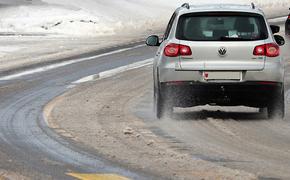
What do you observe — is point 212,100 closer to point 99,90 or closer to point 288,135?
point 288,135

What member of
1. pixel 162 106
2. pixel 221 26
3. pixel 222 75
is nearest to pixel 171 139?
pixel 222 75

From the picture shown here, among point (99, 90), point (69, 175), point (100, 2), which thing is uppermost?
point (69, 175)

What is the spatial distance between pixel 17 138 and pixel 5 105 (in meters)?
4.04

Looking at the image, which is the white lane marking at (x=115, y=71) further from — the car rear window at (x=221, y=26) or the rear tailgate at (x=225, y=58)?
the rear tailgate at (x=225, y=58)

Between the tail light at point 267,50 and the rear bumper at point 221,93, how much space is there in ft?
1.23

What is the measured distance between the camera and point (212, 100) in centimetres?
1301

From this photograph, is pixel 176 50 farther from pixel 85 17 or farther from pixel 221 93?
pixel 85 17

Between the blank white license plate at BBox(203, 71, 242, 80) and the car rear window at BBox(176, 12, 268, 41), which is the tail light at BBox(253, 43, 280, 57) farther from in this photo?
the blank white license plate at BBox(203, 71, 242, 80)

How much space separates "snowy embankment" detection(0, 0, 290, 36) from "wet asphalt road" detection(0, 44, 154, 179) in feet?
58.1

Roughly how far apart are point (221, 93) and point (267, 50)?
2.81 ft

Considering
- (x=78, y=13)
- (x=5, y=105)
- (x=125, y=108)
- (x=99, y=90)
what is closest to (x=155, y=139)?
(x=125, y=108)

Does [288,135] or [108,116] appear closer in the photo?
[288,135]

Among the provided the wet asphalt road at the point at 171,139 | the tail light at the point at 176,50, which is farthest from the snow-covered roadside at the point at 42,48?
the tail light at the point at 176,50

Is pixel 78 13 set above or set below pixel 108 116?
below
